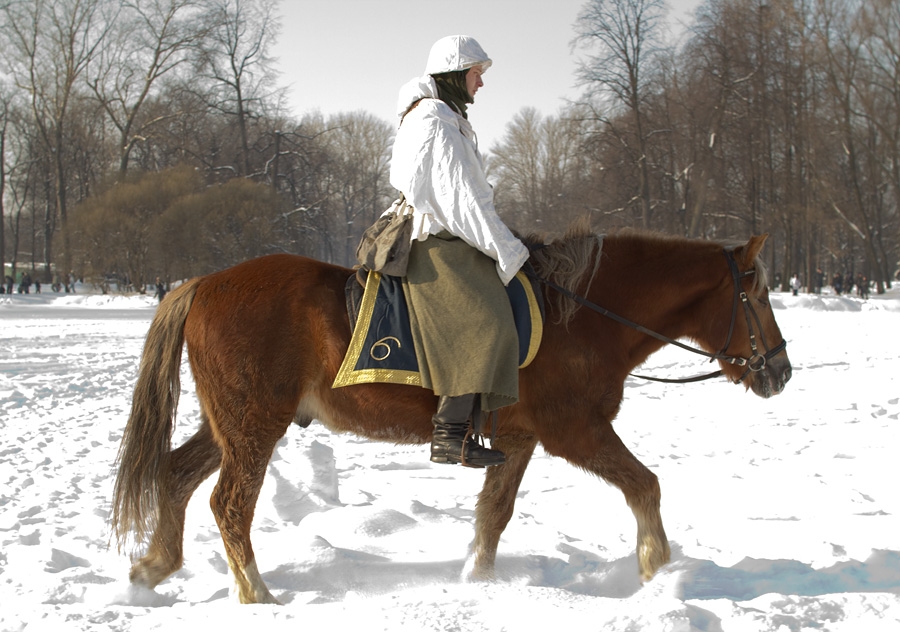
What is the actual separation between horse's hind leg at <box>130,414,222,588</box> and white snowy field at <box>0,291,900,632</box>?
98mm

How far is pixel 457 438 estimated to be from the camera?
12.1ft

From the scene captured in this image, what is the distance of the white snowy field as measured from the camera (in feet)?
10.5

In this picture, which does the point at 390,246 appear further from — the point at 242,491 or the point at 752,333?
the point at 752,333

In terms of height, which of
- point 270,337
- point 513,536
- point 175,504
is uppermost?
point 270,337

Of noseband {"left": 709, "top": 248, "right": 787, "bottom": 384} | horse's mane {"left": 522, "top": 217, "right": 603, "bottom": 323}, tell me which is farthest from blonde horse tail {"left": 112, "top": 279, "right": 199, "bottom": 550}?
noseband {"left": 709, "top": 248, "right": 787, "bottom": 384}

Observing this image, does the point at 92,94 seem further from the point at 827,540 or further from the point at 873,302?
the point at 827,540

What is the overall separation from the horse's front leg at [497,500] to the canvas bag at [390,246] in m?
1.09

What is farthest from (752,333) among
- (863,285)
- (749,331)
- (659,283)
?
(863,285)

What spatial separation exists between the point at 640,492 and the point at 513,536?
3.51ft

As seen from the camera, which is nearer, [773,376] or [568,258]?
[568,258]

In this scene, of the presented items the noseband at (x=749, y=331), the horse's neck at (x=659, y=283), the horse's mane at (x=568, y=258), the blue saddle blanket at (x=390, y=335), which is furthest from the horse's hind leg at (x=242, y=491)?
the noseband at (x=749, y=331)

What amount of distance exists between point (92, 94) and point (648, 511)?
156 ft

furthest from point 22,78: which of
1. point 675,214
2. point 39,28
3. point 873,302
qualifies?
point 873,302

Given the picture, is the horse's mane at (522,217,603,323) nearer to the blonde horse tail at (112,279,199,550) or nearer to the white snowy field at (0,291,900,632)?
the white snowy field at (0,291,900,632)
